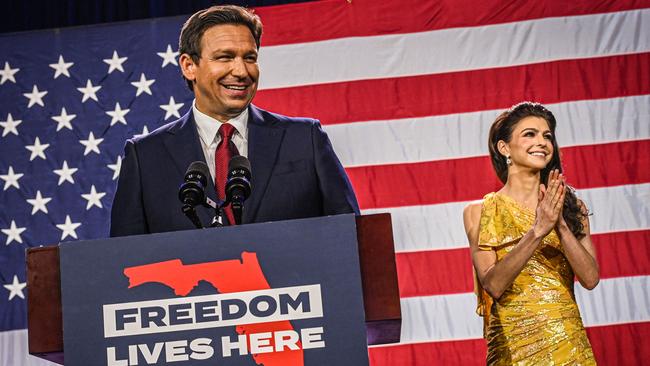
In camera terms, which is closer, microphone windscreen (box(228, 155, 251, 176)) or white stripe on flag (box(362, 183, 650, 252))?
microphone windscreen (box(228, 155, 251, 176))

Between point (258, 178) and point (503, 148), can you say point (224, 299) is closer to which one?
point (258, 178)

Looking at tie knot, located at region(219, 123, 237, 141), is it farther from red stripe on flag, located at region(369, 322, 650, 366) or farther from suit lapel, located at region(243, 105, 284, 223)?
red stripe on flag, located at region(369, 322, 650, 366)

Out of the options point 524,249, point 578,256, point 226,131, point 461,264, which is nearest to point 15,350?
point 461,264

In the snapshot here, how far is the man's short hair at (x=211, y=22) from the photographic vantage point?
226 centimetres

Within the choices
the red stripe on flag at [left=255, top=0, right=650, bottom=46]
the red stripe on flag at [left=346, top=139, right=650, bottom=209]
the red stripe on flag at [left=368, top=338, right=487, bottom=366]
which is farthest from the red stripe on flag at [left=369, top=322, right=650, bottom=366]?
the red stripe on flag at [left=255, top=0, right=650, bottom=46]

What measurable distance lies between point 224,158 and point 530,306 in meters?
1.20

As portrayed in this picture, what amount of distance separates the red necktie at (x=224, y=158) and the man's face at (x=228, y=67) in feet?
0.21

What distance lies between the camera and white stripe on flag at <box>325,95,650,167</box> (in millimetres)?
4438

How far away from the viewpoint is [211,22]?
2271mm

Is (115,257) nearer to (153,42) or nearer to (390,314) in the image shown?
(390,314)

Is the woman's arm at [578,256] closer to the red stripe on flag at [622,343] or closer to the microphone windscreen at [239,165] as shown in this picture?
the microphone windscreen at [239,165]

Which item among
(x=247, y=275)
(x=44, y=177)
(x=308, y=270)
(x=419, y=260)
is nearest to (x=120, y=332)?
(x=247, y=275)

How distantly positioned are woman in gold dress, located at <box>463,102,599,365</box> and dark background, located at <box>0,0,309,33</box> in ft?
7.69

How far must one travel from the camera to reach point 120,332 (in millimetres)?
1606
